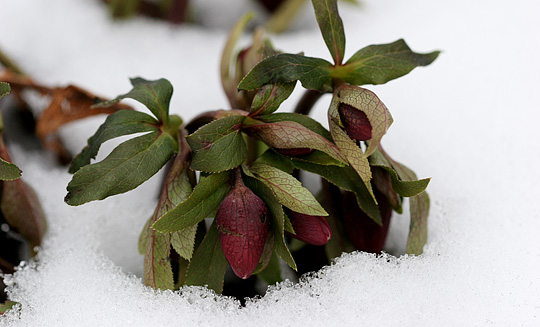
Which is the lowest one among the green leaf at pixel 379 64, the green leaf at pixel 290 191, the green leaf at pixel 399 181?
the green leaf at pixel 290 191

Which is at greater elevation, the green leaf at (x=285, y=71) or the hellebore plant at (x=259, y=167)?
the green leaf at (x=285, y=71)

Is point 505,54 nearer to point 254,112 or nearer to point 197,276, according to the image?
point 254,112

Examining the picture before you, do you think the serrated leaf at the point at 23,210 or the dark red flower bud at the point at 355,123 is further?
the serrated leaf at the point at 23,210

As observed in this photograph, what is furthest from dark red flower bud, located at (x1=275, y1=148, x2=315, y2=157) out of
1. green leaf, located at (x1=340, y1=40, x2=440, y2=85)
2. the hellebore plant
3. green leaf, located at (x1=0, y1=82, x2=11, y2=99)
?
green leaf, located at (x1=0, y1=82, x2=11, y2=99)

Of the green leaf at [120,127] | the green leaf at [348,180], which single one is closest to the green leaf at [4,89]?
the green leaf at [120,127]

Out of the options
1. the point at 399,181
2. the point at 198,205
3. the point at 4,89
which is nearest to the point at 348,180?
the point at 399,181

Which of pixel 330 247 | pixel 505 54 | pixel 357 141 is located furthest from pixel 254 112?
pixel 505 54

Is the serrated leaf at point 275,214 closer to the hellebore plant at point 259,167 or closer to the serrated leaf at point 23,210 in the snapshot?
the hellebore plant at point 259,167

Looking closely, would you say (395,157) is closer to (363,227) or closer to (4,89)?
(363,227)
